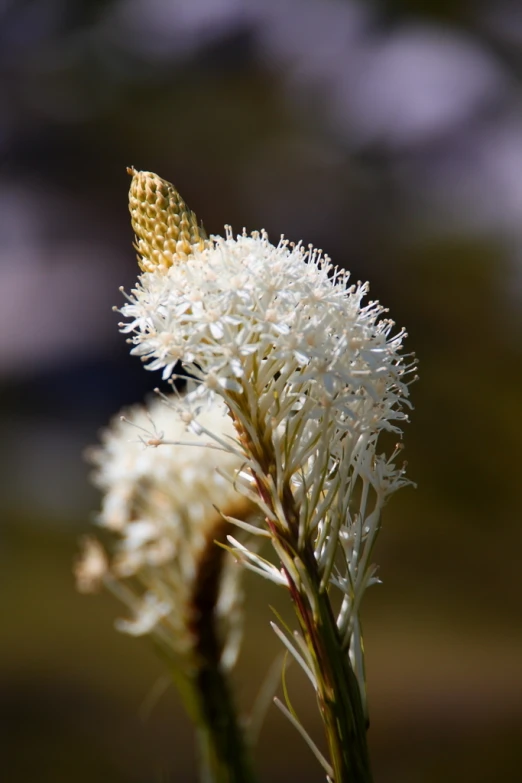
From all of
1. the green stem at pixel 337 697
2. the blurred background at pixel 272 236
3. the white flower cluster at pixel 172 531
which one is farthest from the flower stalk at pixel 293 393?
the blurred background at pixel 272 236

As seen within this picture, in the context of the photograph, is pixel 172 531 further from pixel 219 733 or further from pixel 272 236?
pixel 272 236

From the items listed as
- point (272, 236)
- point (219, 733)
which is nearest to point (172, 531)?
point (219, 733)

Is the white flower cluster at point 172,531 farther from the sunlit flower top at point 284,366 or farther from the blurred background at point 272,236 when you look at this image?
the blurred background at point 272,236

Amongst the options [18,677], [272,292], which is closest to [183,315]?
[272,292]

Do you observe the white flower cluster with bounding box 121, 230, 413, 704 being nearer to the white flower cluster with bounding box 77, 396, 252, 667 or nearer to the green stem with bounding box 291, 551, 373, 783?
the green stem with bounding box 291, 551, 373, 783

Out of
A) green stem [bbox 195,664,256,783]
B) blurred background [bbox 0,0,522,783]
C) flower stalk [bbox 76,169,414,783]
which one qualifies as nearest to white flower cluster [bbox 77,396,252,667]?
green stem [bbox 195,664,256,783]

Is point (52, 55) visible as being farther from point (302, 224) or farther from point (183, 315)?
point (183, 315)
